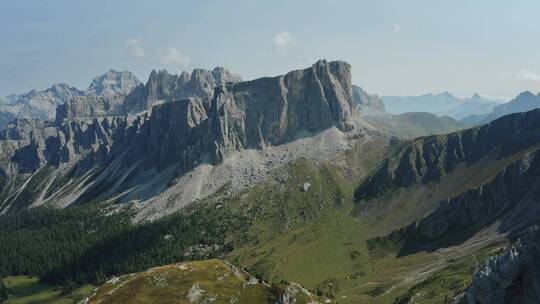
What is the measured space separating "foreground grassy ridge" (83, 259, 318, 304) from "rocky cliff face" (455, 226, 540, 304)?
6303 centimetres

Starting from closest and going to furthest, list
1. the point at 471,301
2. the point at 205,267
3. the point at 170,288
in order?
the point at 471,301 < the point at 170,288 < the point at 205,267

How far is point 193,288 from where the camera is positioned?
487 feet

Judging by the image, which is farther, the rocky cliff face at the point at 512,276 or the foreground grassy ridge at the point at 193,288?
the foreground grassy ridge at the point at 193,288

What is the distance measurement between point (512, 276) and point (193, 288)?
9477 centimetres

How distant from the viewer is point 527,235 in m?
85.3

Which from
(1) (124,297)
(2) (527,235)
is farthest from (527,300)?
(1) (124,297)

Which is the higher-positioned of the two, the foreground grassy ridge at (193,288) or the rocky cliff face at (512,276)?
the rocky cliff face at (512,276)

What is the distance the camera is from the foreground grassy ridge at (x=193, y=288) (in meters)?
142

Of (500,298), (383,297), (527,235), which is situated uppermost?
(527,235)

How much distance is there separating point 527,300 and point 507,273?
866 centimetres

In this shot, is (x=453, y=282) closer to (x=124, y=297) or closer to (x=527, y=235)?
(x=527, y=235)

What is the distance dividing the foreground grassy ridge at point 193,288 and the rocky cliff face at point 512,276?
207 feet

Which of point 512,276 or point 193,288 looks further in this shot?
point 193,288

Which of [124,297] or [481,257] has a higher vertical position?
[124,297]
